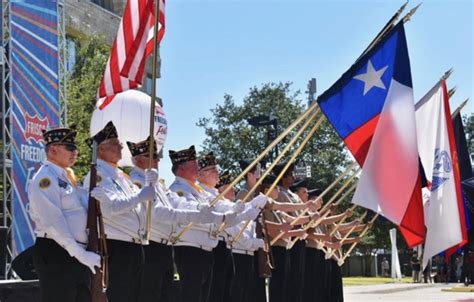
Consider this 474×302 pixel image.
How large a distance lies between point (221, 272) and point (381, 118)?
2063 millimetres

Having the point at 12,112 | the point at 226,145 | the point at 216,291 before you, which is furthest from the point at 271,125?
the point at 226,145

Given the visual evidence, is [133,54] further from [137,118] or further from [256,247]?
[137,118]

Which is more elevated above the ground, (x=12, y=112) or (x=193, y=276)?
(x=12, y=112)

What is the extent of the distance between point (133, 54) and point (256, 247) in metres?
2.35

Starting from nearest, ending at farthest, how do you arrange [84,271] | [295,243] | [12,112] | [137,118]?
[84,271] < [295,243] < [137,118] < [12,112]

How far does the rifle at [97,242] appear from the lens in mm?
5465

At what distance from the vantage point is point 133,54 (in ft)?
23.0

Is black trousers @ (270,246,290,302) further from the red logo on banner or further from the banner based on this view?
the red logo on banner

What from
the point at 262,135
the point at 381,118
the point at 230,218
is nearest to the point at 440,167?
the point at 381,118

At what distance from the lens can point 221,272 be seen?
762 centimetres

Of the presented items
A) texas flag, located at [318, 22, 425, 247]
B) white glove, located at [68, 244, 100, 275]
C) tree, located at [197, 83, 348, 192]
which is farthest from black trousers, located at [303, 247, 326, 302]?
tree, located at [197, 83, 348, 192]

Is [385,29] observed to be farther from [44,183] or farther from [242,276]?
[44,183]

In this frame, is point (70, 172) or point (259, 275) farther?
point (259, 275)

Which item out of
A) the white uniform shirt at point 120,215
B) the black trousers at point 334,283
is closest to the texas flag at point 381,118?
the white uniform shirt at point 120,215
